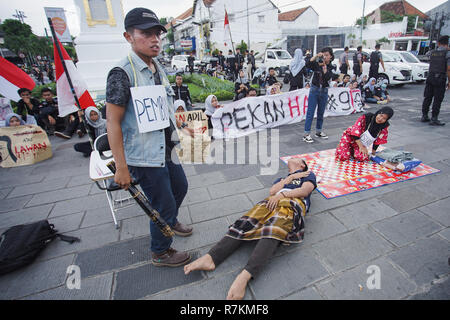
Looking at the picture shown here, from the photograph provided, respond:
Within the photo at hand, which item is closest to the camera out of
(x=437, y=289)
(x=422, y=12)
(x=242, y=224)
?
(x=437, y=289)

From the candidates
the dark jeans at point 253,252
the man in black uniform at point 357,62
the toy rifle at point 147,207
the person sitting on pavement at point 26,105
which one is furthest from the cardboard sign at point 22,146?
the man in black uniform at point 357,62

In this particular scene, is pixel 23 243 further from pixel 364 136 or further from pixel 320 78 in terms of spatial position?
pixel 320 78

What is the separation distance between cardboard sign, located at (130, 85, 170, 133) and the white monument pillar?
7.81 meters

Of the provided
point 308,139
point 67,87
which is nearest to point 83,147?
point 67,87

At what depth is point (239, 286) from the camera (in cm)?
185

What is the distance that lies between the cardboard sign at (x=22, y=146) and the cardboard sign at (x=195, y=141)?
314cm

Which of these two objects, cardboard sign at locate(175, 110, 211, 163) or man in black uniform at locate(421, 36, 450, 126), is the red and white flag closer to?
cardboard sign at locate(175, 110, 211, 163)

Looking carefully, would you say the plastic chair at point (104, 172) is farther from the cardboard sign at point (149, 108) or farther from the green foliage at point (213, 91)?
the green foliage at point (213, 91)

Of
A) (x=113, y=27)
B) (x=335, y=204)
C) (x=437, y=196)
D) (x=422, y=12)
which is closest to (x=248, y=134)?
(x=335, y=204)

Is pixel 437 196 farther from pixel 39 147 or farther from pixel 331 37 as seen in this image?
pixel 331 37

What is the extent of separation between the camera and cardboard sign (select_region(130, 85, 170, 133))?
64.1 inches

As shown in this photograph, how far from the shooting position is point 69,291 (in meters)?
2.02

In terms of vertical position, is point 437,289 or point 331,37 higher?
point 331,37
